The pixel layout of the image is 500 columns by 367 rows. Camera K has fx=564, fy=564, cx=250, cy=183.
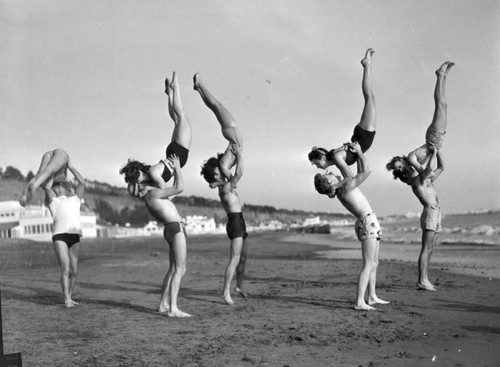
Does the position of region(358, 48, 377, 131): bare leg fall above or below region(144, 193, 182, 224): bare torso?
above

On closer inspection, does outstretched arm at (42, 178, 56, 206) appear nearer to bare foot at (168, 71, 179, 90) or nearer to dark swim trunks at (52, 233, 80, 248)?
dark swim trunks at (52, 233, 80, 248)

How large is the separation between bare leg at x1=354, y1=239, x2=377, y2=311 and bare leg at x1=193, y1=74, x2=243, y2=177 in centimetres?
202

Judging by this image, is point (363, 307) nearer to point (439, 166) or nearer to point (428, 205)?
point (428, 205)

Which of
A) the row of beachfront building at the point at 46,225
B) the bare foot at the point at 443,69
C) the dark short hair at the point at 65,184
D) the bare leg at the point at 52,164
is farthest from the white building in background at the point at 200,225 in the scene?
the bare leg at the point at 52,164

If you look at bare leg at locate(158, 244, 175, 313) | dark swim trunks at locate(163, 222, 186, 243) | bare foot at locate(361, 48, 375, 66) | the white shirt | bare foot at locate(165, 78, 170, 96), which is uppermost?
bare foot at locate(361, 48, 375, 66)

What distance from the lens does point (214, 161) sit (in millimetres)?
7449

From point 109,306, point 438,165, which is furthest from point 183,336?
point 438,165

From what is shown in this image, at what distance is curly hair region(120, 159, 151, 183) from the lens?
6.29 m

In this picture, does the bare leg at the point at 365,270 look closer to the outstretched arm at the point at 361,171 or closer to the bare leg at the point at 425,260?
the outstretched arm at the point at 361,171

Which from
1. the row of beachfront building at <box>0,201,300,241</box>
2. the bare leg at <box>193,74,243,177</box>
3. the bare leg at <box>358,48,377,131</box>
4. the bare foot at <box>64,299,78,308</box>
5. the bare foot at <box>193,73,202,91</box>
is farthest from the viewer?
the row of beachfront building at <box>0,201,300,241</box>

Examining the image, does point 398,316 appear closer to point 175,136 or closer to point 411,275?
point 175,136

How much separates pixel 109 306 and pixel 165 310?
115cm

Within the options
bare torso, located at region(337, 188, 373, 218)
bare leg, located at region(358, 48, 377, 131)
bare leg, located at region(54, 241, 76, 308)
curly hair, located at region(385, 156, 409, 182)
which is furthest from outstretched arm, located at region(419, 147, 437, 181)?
bare leg, located at region(54, 241, 76, 308)

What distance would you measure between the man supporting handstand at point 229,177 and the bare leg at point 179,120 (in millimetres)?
411
